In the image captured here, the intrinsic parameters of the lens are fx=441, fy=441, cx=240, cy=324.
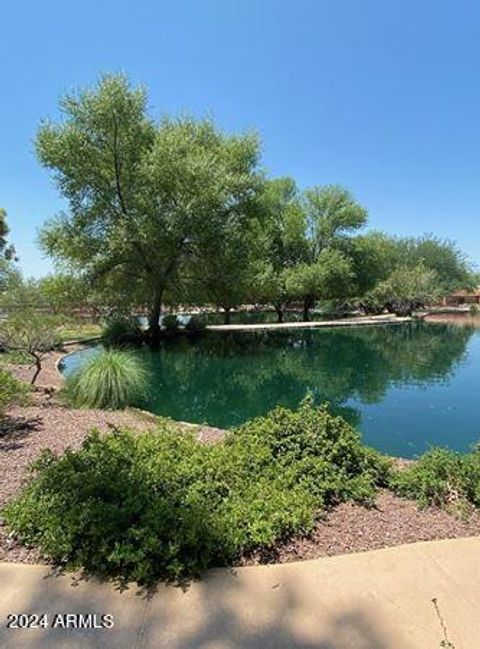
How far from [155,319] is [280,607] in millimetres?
18208

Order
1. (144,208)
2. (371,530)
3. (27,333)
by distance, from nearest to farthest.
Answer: (371,530)
(27,333)
(144,208)

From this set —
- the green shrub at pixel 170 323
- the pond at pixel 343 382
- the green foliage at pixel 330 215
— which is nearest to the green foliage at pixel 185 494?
the pond at pixel 343 382

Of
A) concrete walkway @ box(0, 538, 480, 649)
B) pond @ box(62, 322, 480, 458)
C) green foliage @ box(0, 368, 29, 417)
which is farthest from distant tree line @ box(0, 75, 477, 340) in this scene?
concrete walkway @ box(0, 538, 480, 649)

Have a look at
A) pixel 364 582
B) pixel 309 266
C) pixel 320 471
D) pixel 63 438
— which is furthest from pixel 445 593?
pixel 309 266

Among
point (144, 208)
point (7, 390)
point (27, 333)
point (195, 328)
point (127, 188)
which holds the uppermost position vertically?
point (127, 188)

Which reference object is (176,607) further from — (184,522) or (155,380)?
(155,380)

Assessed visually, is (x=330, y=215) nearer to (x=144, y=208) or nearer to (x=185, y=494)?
(x=144, y=208)

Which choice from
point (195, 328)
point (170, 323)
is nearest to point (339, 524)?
point (170, 323)

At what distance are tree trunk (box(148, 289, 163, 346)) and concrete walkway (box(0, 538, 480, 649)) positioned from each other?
1726 cm

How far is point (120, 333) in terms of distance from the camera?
19062 millimetres

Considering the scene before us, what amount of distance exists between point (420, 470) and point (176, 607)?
247 centimetres

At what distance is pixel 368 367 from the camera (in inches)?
547

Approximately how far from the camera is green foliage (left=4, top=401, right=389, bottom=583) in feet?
8.44

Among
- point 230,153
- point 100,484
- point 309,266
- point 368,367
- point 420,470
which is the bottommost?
point 368,367
